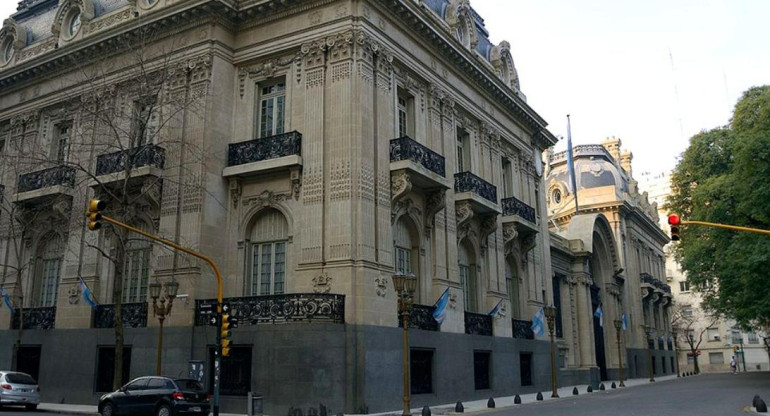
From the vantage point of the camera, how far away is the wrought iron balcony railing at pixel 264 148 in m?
23.9

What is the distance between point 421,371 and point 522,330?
10.3 metres

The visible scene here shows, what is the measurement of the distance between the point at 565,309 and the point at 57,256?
32293mm

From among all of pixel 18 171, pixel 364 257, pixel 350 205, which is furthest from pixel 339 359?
pixel 18 171

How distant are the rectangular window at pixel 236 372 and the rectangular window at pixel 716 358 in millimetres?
85108

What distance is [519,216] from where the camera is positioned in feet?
110

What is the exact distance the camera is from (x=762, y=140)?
30.5 metres

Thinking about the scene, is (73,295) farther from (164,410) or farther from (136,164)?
(164,410)

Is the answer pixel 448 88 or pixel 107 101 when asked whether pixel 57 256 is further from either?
pixel 448 88

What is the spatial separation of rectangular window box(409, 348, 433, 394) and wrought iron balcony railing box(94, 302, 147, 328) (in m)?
9.89

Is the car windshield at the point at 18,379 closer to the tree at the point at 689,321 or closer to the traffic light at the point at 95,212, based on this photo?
the traffic light at the point at 95,212

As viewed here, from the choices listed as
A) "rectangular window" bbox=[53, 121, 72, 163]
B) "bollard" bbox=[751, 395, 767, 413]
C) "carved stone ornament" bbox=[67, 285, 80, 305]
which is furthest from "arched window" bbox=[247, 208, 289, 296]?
"bollard" bbox=[751, 395, 767, 413]

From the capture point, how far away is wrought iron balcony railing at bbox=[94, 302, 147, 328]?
2443 cm

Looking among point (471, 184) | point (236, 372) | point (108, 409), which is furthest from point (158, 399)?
point (471, 184)

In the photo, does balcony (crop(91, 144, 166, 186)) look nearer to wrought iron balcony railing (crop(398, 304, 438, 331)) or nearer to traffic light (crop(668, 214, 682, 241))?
wrought iron balcony railing (crop(398, 304, 438, 331))
